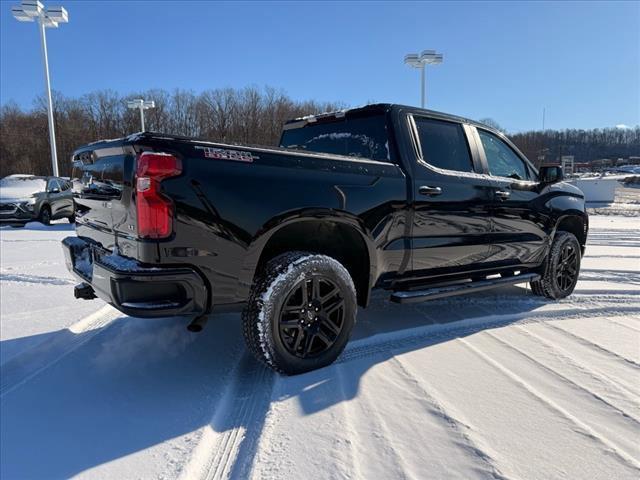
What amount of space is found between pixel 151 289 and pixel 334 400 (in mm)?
1209

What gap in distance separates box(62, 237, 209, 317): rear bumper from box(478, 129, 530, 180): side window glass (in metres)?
3.13

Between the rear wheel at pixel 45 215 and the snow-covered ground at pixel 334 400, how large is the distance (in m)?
10.5

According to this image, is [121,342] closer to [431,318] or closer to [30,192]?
[431,318]

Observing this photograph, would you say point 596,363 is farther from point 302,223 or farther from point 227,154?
point 227,154

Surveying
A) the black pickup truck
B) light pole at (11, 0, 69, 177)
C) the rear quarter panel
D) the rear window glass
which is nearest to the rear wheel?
light pole at (11, 0, 69, 177)

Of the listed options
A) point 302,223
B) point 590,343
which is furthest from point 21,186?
point 590,343

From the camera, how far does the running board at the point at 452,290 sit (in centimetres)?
350

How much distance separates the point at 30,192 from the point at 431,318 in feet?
43.8

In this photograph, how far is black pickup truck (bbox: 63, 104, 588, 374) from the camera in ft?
8.06

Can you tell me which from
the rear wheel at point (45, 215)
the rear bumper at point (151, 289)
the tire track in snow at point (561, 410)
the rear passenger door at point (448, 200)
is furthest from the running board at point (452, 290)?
the rear wheel at point (45, 215)

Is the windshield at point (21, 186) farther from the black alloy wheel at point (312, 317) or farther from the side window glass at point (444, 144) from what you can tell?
the black alloy wheel at point (312, 317)

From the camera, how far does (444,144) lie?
13.2 feet

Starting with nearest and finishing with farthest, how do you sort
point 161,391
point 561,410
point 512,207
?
point 561,410 < point 161,391 < point 512,207

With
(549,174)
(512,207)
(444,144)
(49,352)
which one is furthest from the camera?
(549,174)
